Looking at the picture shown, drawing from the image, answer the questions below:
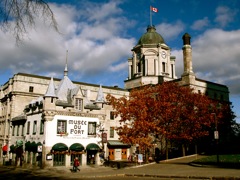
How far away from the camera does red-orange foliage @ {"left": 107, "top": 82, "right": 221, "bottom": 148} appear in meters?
34.4

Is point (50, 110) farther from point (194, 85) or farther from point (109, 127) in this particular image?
point (194, 85)

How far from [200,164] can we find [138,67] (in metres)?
41.2

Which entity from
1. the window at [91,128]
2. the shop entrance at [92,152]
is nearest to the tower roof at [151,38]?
the window at [91,128]

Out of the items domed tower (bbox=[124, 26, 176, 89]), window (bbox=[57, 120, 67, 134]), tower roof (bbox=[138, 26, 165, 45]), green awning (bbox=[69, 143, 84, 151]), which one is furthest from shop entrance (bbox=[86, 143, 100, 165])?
tower roof (bbox=[138, 26, 165, 45])

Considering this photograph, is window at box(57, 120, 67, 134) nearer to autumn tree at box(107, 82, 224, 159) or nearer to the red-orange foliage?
the red-orange foliage

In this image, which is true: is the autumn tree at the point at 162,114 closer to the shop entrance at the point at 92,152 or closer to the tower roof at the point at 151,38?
the shop entrance at the point at 92,152

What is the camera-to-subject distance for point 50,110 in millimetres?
36406

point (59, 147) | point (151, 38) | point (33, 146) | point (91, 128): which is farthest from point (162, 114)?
point (151, 38)

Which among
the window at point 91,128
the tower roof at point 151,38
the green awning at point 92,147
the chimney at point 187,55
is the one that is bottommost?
the green awning at point 92,147

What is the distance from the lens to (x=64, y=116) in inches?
1485

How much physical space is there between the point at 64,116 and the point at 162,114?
537 inches

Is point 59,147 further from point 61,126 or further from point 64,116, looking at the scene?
point 64,116

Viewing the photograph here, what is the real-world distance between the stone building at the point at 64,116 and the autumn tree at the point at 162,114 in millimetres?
4139

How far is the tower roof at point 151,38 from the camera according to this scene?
66.1 m
